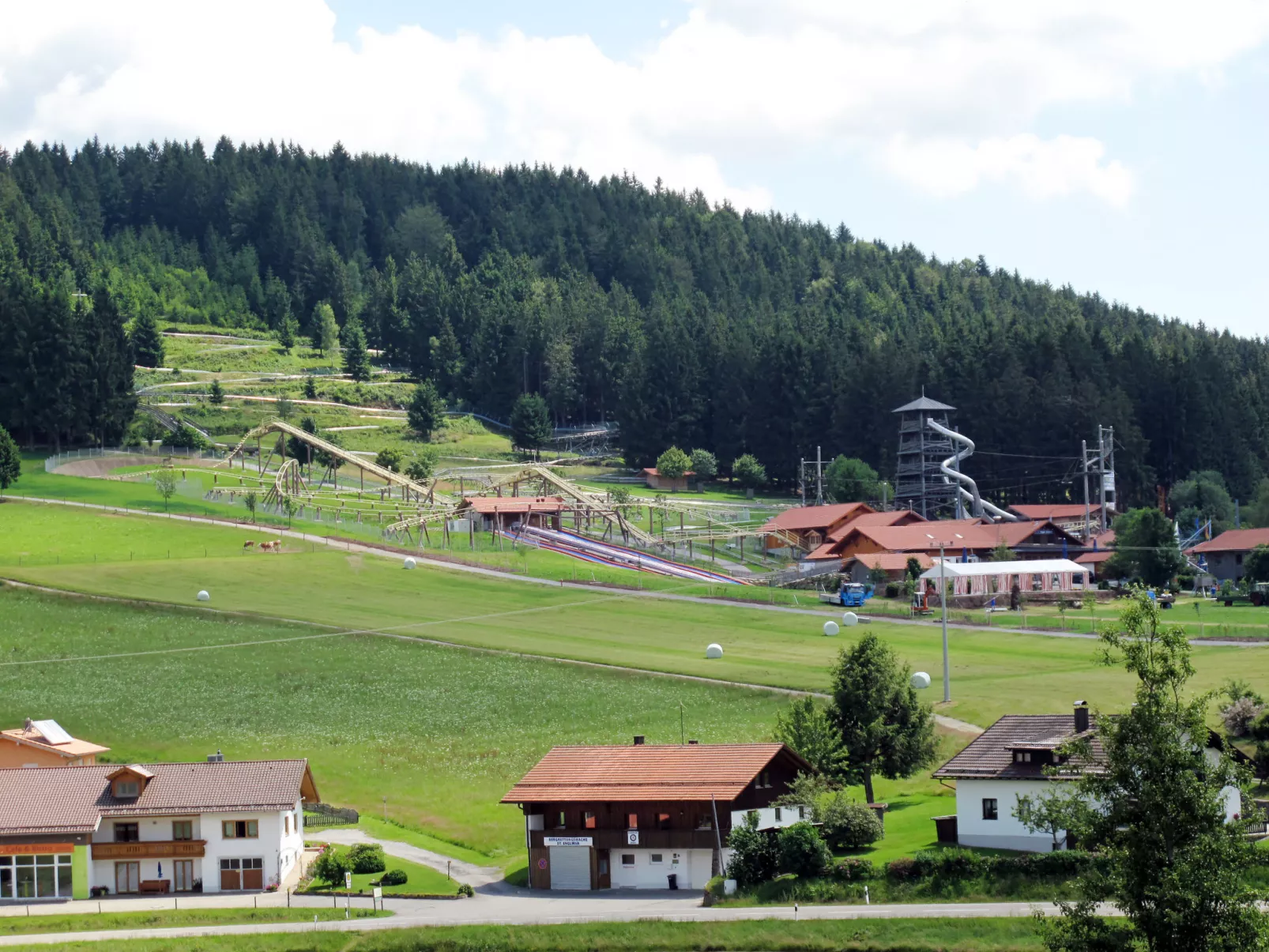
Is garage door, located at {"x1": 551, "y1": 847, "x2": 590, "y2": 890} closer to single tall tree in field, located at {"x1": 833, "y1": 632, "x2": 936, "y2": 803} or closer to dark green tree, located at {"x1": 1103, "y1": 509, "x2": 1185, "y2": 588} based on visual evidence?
single tall tree in field, located at {"x1": 833, "y1": 632, "x2": 936, "y2": 803}

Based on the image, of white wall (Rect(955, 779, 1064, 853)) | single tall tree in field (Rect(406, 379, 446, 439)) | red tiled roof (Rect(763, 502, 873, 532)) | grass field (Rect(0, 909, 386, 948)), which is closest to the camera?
grass field (Rect(0, 909, 386, 948))

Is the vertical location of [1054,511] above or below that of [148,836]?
above

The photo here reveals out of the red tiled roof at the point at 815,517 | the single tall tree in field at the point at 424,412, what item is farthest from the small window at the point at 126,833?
the single tall tree in field at the point at 424,412

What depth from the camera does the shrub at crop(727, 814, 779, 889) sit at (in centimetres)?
4856

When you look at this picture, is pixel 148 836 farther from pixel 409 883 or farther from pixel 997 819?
pixel 997 819

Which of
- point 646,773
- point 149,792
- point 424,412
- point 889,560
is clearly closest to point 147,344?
point 424,412

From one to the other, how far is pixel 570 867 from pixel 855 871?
9567mm

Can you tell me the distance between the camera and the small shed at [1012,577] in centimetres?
10619

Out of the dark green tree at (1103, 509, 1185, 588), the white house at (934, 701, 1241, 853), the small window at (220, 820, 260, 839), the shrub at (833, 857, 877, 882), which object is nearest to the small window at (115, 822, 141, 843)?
the small window at (220, 820, 260, 839)

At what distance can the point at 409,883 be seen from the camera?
5047 centimetres

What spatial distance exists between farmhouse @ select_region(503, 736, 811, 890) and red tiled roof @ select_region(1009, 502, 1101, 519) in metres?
90.2

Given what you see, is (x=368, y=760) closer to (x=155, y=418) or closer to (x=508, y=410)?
(x=155, y=418)

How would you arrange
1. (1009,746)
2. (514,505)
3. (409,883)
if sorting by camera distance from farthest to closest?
1. (514,505)
2. (1009,746)
3. (409,883)

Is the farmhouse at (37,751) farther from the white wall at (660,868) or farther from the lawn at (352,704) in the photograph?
the white wall at (660,868)
